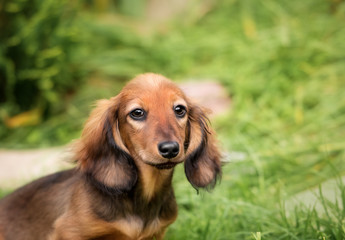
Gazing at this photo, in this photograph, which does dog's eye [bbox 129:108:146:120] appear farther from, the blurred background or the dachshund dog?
the blurred background

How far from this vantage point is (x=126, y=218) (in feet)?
9.53

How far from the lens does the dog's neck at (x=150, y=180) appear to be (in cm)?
299

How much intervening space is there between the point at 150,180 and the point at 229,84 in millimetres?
3921

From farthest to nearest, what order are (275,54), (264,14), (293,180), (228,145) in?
(264,14) → (275,54) → (228,145) → (293,180)

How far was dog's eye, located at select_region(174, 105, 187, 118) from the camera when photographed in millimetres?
2908

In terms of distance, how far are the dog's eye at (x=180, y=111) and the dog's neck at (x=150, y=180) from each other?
1.17ft

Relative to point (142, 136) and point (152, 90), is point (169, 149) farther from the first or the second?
point (152, 90)

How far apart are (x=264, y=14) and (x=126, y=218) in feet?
19.7

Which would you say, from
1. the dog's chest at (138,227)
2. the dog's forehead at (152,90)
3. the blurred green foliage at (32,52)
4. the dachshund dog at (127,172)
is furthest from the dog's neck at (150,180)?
the blurred green foliage at (32,52)

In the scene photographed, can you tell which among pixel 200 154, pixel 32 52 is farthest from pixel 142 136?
pixel 32 52

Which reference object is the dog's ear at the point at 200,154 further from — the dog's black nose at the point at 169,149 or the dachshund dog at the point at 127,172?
the dog's black nose at the point at 169,149

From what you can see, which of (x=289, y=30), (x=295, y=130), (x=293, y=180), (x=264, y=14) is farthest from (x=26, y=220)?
(x=264, y=14)

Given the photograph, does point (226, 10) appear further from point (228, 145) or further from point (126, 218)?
point (126, 218)

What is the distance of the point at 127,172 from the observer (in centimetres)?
288
